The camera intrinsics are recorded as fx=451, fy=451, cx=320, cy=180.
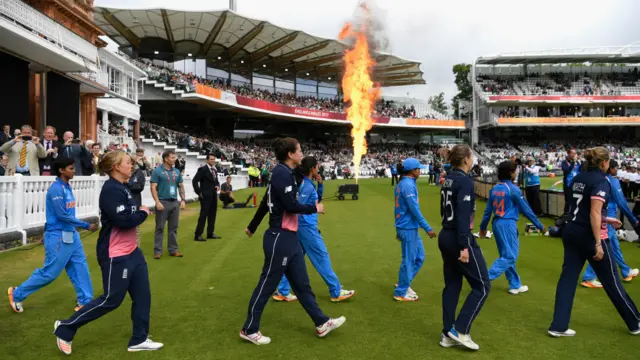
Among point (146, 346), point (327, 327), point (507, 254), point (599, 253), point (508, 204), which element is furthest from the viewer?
point (508, 204)

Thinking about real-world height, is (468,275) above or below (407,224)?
below

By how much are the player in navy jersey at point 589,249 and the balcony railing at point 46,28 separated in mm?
14095

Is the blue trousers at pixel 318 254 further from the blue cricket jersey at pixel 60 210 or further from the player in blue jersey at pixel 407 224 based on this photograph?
the blue cricket jersey at pixel 60 210

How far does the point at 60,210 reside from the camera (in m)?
4.65

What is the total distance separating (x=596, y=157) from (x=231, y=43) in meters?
42.2

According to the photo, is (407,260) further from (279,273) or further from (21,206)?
(21,206)

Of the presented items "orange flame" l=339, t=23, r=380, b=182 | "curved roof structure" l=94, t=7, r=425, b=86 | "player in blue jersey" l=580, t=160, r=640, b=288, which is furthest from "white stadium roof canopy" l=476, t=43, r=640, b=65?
"player in blue jersey" l=580, t=160, r=640, b=288

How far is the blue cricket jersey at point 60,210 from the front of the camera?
15.2 feet

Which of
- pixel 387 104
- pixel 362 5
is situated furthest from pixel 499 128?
pixel 362 5

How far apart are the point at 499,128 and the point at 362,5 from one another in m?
38.2

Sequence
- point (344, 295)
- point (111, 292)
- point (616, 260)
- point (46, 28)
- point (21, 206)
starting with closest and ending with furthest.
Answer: point (111, 292)
point (344, 295)
point (616, 260)
point (21, 206)
point (46, 28)

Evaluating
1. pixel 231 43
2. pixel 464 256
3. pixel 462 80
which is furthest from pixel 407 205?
pixel 462 80

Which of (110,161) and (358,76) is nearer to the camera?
(110,161)

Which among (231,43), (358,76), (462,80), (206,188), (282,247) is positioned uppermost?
(462,80)
